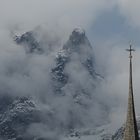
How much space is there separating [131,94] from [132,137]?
27.6 feet

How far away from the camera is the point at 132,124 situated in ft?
381

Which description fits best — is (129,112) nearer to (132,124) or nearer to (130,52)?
(132,124)

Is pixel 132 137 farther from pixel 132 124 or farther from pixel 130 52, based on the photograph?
pixel 130 52

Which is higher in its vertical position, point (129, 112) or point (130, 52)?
point (130, 52)

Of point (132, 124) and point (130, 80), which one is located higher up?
point (130, 80)

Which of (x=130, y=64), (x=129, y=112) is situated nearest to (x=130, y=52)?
(x=130, y=64)

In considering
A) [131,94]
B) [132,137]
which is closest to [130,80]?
[131,94]

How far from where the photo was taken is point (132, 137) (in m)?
115

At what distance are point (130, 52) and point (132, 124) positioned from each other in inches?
565

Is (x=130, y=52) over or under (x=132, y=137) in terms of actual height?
over

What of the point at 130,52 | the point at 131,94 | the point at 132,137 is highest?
the point at 130,52

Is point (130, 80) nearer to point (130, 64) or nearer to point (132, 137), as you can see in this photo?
point (130, 64)

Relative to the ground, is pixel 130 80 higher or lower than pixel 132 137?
higher

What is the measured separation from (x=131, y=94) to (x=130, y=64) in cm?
576
